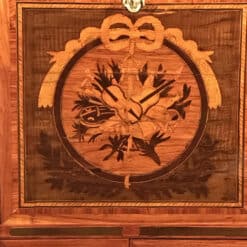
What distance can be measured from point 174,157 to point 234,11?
26cm

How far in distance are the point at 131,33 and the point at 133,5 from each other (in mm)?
45

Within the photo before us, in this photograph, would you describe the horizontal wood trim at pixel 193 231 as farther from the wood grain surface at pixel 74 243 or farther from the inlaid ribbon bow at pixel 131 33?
the inlaid ribbon bow at pixel 131 33

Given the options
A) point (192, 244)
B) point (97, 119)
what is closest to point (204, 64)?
point (97, 119)

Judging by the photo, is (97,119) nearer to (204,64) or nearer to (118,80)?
(118,80)

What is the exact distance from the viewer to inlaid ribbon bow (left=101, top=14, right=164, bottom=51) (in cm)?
72

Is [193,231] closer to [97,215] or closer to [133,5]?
[97,215]

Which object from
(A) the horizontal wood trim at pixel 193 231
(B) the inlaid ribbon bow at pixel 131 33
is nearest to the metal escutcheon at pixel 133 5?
(B) the inlaid ribbon bow at pixel 131 33

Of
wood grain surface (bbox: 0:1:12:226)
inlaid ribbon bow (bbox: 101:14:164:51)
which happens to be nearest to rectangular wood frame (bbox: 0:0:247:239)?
wood grain surface (bbox: 0:1:12:226)

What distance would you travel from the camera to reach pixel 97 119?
74cm

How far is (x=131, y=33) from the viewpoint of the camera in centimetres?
72

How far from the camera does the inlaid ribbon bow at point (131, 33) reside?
72 centimetres

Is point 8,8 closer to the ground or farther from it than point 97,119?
farther from it

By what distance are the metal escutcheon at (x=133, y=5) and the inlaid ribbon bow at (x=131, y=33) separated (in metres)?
0.02

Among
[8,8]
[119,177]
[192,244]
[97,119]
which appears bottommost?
[192,244]
